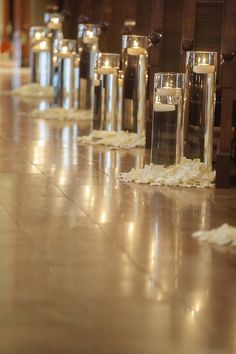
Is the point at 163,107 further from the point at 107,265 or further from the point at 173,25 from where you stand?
the point at 107,265

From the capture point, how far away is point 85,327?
2559 mm

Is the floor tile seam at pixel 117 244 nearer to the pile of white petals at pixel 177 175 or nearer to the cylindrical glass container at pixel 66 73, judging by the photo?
the pile of white petals at pixel 177 175

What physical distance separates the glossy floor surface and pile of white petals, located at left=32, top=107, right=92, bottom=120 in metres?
2.41

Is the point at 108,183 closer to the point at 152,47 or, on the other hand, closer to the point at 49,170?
the point at 49,170

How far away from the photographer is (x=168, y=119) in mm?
4844

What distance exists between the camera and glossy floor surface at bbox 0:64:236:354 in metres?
2.51

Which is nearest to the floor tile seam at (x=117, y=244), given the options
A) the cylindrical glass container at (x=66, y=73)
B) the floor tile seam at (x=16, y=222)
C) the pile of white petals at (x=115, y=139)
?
the floor tile seam at (x=16, y=222)

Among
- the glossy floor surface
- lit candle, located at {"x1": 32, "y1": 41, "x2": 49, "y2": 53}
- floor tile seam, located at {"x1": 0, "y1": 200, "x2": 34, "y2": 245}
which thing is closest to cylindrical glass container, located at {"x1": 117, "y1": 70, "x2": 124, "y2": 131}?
the glossy floor surface

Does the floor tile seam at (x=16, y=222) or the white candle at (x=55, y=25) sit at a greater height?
the white candle at (x=55, y=25)

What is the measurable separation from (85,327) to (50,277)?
19.3 inches

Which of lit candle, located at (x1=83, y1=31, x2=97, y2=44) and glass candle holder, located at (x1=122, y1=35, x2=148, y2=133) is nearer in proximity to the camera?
glass candle holder, located at (x1=122, y1=35, x2=148, y2=133)

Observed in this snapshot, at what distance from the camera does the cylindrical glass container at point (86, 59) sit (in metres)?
7.80

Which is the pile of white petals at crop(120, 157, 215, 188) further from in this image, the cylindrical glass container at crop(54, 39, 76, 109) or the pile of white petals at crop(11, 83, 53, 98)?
the pile of white petals at crop(11, 83, 53, 98)

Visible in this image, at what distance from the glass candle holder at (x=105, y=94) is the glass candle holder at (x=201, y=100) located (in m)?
1.29
